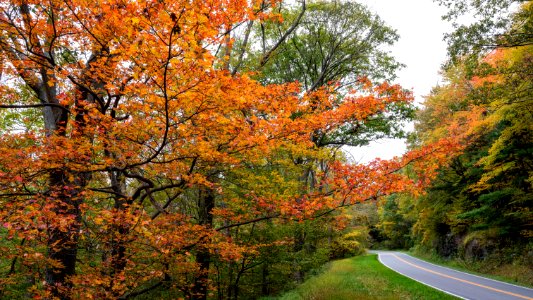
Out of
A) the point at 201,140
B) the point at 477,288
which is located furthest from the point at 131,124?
the point at 477,288

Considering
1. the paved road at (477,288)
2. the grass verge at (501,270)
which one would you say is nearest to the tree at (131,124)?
the paved road at (477,288)

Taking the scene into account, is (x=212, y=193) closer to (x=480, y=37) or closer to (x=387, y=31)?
(x=480, y=37)

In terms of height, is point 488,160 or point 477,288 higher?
point 488,160

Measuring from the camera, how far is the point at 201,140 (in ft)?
16.1

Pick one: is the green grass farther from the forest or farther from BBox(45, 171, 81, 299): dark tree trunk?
BBox(45, 171, 81, 299): dark tree trunk

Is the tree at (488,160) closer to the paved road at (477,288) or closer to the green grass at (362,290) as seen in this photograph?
the paved road at (477,288)

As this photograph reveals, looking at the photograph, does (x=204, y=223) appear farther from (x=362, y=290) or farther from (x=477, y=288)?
(x=477, y=288)

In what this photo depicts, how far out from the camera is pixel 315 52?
14.9m

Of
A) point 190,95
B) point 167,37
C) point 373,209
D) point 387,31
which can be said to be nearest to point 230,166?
point 190,95

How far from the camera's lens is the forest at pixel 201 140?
4.32 meters

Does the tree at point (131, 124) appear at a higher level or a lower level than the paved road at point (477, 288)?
higher

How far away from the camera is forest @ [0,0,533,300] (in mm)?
4316

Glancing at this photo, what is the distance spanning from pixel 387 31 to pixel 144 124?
13186 mm

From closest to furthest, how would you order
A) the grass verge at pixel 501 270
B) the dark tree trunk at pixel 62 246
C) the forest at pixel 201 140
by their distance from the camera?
1. the forest at pixel 201 140
2. the dark tree trunk at pixel 62 246
3. the grass verge at pixel 501 270
